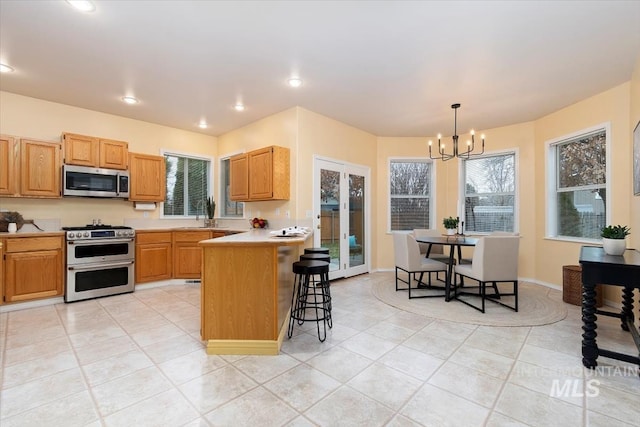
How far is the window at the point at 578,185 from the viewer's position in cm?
385

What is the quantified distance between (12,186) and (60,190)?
1.43 feet

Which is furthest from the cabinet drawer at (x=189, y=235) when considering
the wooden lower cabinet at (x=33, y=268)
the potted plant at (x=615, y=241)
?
the potted plant at (x=615, y=241)

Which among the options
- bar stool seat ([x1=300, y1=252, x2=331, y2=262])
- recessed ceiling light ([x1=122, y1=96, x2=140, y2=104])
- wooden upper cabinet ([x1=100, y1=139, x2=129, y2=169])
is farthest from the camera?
wooden upper cabinet ([x1=100, y1=139, x2=129, y2=169])

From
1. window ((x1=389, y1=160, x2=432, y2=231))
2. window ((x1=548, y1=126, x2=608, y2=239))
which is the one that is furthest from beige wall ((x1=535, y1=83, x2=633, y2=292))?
window ((x1=389, y1=160, x2=432, y2=231))

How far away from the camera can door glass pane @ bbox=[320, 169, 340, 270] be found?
4.59 metres

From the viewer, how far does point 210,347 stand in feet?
7.75

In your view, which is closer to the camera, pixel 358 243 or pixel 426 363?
pixel 426 363

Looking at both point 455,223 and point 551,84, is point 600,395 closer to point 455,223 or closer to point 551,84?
point 455,223

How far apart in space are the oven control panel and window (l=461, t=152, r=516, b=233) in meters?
5.54

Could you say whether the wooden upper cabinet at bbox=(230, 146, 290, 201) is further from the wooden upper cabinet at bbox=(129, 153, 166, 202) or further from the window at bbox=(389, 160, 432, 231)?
the window at bbox=(389, 160, 432, 231)

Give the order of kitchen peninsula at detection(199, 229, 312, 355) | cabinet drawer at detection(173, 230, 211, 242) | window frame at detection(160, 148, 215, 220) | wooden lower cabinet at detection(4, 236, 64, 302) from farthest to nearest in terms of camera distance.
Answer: window frame at detection(160, 148, 215, 220) < cabinet drawer at detection(173, 230, 211, 242) < wooden lower cabinet at detection(4, 236, 64, 302) < kitchen peninsula at detection(199, 229, 312, 355)

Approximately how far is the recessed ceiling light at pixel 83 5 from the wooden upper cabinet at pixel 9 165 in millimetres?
2394

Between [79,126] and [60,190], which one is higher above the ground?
[79,126]

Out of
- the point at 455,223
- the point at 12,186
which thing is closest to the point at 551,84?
the point at 455,223
